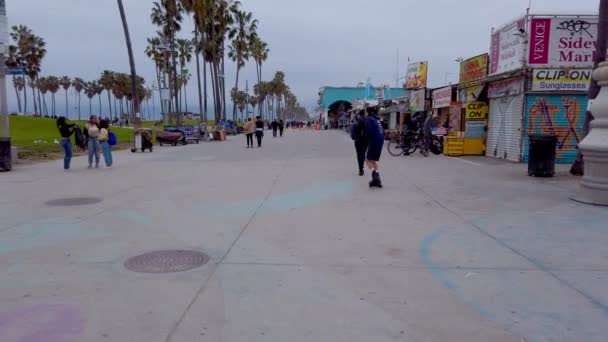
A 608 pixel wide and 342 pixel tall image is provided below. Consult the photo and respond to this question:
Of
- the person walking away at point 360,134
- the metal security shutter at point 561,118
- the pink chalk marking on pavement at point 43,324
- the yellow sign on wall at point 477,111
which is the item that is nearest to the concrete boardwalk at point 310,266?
the pink chalk marking on pavement at point 43,324

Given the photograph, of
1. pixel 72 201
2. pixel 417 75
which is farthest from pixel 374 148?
pixel 417 75

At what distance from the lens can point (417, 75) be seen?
40.9 meters

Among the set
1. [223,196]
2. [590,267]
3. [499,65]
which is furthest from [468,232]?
[499,65]

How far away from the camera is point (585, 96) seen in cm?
1558

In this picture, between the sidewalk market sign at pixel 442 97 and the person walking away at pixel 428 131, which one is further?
the sidewalk market sign at pixel 442 97

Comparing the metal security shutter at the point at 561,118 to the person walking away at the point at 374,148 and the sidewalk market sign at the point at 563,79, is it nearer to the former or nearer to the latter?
the sidewalk market sign at the point at 563,79

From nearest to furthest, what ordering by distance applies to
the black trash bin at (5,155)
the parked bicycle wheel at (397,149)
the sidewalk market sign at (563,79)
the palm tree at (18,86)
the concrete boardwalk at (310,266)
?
the concrete boardwalk at (310,266), the black trash bin at (5,155), the sidewalk market sign at (563,79), the parked bicycle wheel at (397,149), the palm tree at (18,86)

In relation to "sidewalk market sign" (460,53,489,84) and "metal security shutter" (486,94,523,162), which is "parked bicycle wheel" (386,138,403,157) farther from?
"sidewalk market sign" (460,53,489,84)

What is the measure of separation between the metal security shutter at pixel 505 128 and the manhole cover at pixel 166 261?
13928 mm

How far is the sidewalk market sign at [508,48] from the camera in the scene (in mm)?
15969

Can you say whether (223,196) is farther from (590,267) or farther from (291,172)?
(590,267)

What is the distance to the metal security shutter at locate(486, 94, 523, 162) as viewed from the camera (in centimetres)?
1641

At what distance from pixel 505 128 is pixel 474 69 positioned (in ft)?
13.7

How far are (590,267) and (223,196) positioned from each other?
6.42m
